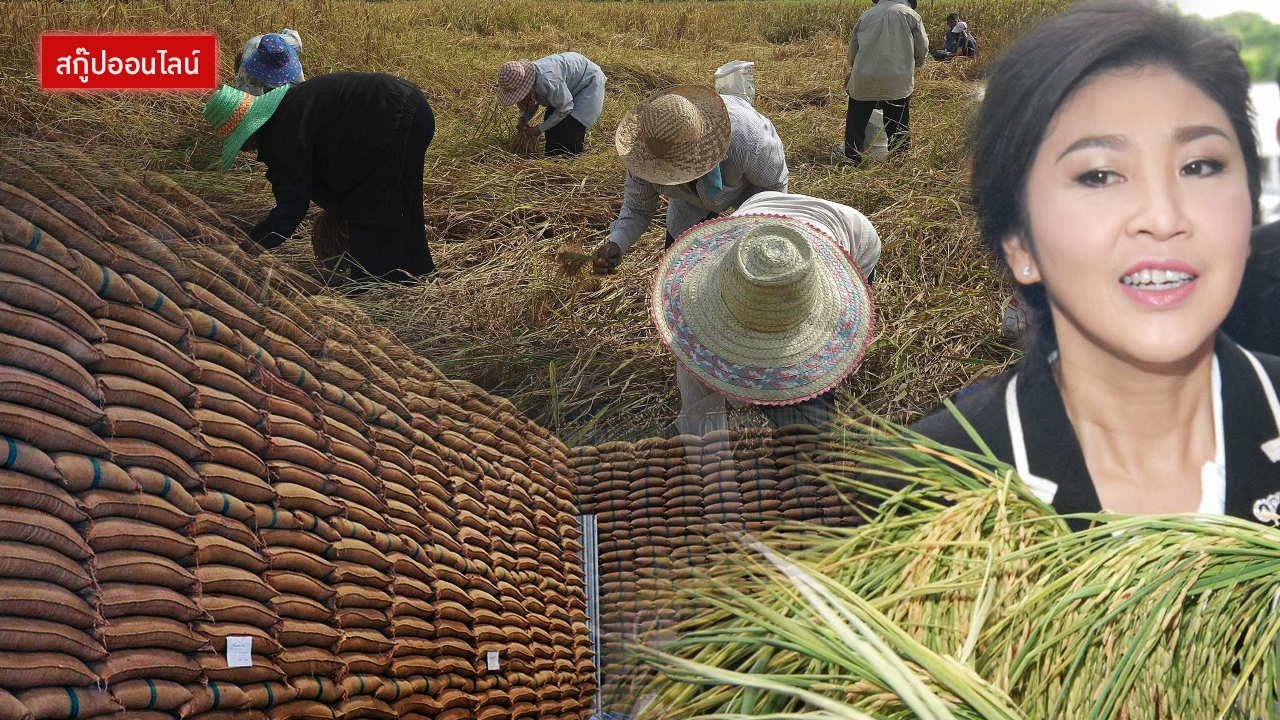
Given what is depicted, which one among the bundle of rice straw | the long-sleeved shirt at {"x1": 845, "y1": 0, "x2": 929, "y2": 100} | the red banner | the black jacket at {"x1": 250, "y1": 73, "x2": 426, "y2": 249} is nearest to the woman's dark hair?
the bundle of rice straw

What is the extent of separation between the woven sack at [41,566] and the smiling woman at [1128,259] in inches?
30.9

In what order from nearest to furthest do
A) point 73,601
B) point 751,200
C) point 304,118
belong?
point 73,601
point 751,200
point 304,118

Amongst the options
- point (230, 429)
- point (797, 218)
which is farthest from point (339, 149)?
point (230, 429)

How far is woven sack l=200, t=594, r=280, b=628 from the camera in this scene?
963mm

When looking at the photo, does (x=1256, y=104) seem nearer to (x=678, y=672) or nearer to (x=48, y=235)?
(x=678, y=672)

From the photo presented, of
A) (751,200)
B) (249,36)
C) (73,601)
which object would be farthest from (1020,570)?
(249,36)

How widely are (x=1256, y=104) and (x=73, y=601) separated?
1067 mm

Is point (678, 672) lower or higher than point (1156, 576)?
lower

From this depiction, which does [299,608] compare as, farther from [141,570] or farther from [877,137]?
[877,137]

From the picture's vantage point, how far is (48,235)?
36.0 inches

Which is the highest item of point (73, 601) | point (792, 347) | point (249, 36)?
point (249, 36)

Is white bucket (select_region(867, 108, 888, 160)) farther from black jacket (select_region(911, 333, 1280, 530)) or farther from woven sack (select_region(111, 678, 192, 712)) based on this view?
woven sack (select_region(111, 678, 192, 712))

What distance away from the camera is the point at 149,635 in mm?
902

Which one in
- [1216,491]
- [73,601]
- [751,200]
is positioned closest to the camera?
[73,601]
